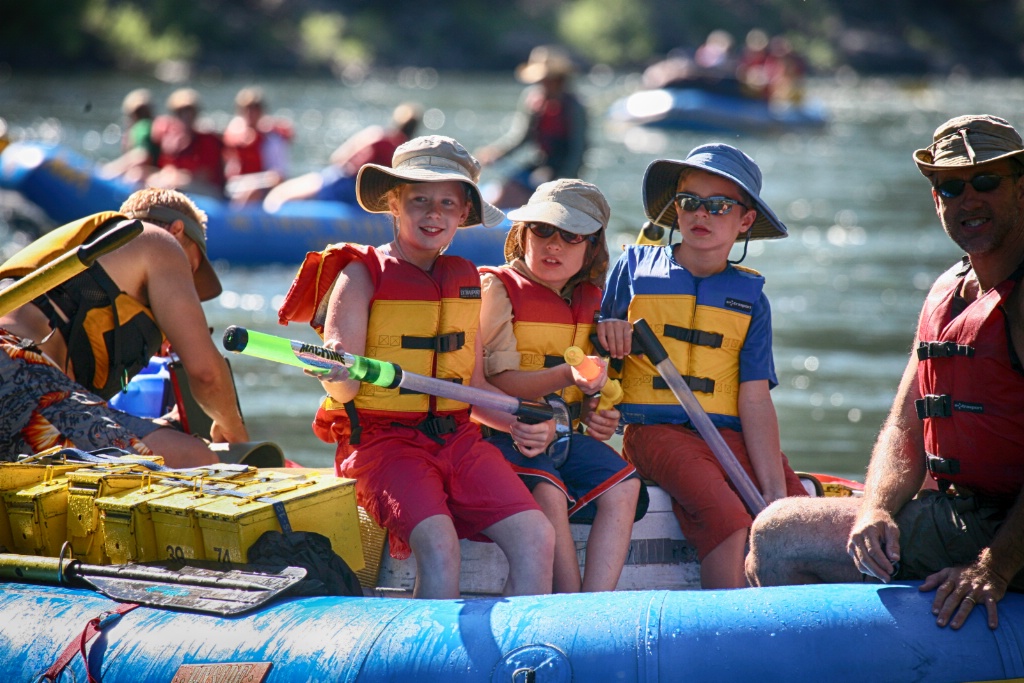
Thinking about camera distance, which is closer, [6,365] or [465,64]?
[6,365]

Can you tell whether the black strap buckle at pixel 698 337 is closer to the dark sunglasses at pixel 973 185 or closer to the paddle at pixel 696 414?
the paddle at pixel 696 414

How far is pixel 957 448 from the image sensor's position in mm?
2820

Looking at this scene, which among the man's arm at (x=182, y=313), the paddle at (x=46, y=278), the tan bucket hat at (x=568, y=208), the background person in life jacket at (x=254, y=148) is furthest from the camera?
the background person in life jacket at (x=254, y=148)

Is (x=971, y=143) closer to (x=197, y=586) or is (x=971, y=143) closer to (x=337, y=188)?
(x=197, y=586)

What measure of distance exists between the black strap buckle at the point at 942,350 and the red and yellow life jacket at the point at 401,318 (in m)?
1.15

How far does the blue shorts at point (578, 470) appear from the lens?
11.1 ft

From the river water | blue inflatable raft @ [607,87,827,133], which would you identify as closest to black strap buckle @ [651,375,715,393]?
the river water

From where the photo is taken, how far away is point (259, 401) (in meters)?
8.01

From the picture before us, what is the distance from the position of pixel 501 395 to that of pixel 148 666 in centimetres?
107

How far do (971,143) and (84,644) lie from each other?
2.23 metres

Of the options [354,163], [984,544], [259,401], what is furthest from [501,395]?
[354,163]

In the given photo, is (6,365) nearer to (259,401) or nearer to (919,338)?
(919,338)

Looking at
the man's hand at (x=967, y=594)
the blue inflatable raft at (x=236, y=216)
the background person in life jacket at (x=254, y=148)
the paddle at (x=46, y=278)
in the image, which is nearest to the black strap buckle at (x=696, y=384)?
the man's hand at (x=967, y=594)

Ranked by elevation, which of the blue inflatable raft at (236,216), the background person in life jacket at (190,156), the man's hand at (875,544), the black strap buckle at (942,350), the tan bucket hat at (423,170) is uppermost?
the background person in life jacket at (190,156)
